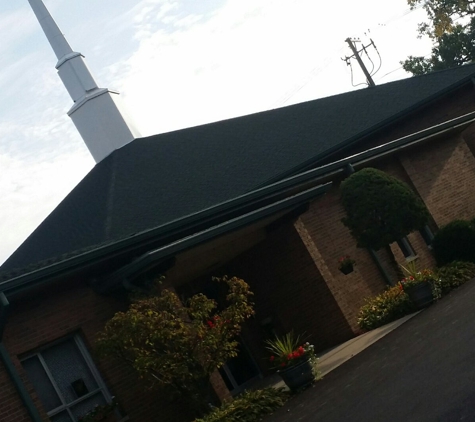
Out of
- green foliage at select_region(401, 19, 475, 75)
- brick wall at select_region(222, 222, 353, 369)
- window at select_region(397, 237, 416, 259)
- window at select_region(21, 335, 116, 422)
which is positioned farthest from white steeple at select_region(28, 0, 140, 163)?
green foliage at select_region(401, 19, 475, 75)

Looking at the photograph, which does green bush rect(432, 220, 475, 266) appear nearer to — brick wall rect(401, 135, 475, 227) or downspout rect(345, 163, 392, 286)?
downspout rect(345, 163, 392, 286)

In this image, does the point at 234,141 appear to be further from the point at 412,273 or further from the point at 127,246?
the point at 127,246

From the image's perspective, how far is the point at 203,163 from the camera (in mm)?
21906

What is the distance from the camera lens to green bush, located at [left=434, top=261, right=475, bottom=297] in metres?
18.3

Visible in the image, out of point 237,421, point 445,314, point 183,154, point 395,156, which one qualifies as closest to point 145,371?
point 237,421

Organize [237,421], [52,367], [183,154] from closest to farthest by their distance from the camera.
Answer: [237,421]
[52,367]
[183,154]

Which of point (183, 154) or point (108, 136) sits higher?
point (108, 136)

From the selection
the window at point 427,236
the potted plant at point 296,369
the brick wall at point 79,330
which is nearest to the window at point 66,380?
the brick wall at point 79,330

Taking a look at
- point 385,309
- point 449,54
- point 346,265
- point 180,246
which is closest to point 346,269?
point 346,265

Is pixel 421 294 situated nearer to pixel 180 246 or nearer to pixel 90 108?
pixel 180 246

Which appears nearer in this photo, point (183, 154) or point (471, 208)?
point (183, 154)

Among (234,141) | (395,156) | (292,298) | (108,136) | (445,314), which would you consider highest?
(108,136)

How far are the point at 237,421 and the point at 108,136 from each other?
13.0m

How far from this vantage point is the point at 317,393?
13.2 m
